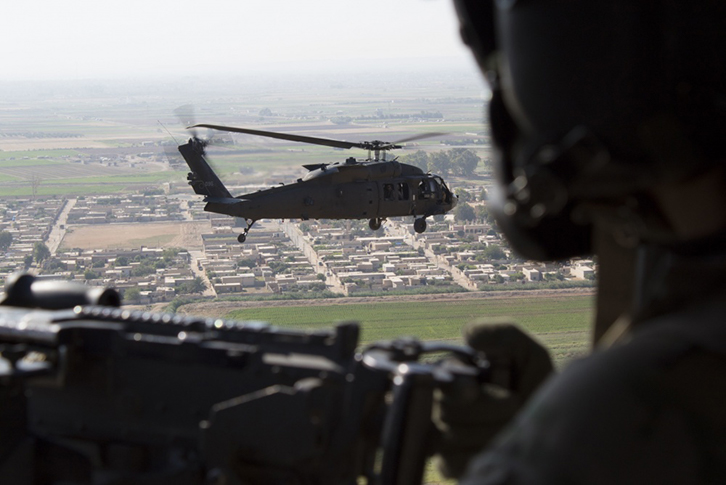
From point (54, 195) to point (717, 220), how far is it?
64.6 metres

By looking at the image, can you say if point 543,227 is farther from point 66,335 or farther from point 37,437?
point 37,437

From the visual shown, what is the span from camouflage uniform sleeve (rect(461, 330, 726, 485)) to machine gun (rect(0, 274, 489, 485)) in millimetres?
749

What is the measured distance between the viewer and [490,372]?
6.25 feet

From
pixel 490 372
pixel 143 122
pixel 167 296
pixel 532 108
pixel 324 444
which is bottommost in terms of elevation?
pixel 143 122

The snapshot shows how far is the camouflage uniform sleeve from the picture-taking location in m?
0.97

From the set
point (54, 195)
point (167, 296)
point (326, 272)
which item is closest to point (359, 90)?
point (54, 195)

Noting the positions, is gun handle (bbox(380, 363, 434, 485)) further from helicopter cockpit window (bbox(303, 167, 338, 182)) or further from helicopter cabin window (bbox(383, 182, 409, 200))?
helicopter cabin window (bbox(383, 182, 409, 200))

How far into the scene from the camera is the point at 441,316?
997 inches

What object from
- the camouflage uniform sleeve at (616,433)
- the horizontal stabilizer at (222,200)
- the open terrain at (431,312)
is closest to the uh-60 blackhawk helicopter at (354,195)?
the horizontal stabilizer at (222,200)

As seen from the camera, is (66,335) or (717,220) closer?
(717,220)

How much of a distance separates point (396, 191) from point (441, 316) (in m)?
4.59

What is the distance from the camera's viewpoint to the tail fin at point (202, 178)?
82.0 ft

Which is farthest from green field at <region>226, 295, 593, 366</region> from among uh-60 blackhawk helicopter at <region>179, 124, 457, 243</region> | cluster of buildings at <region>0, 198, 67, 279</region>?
cluster of buildings at <region>0, 198, 67, 279</region>

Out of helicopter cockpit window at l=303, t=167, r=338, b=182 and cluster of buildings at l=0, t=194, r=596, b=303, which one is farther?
cluster of buildings at l=0, t=194, r=596, b=303
